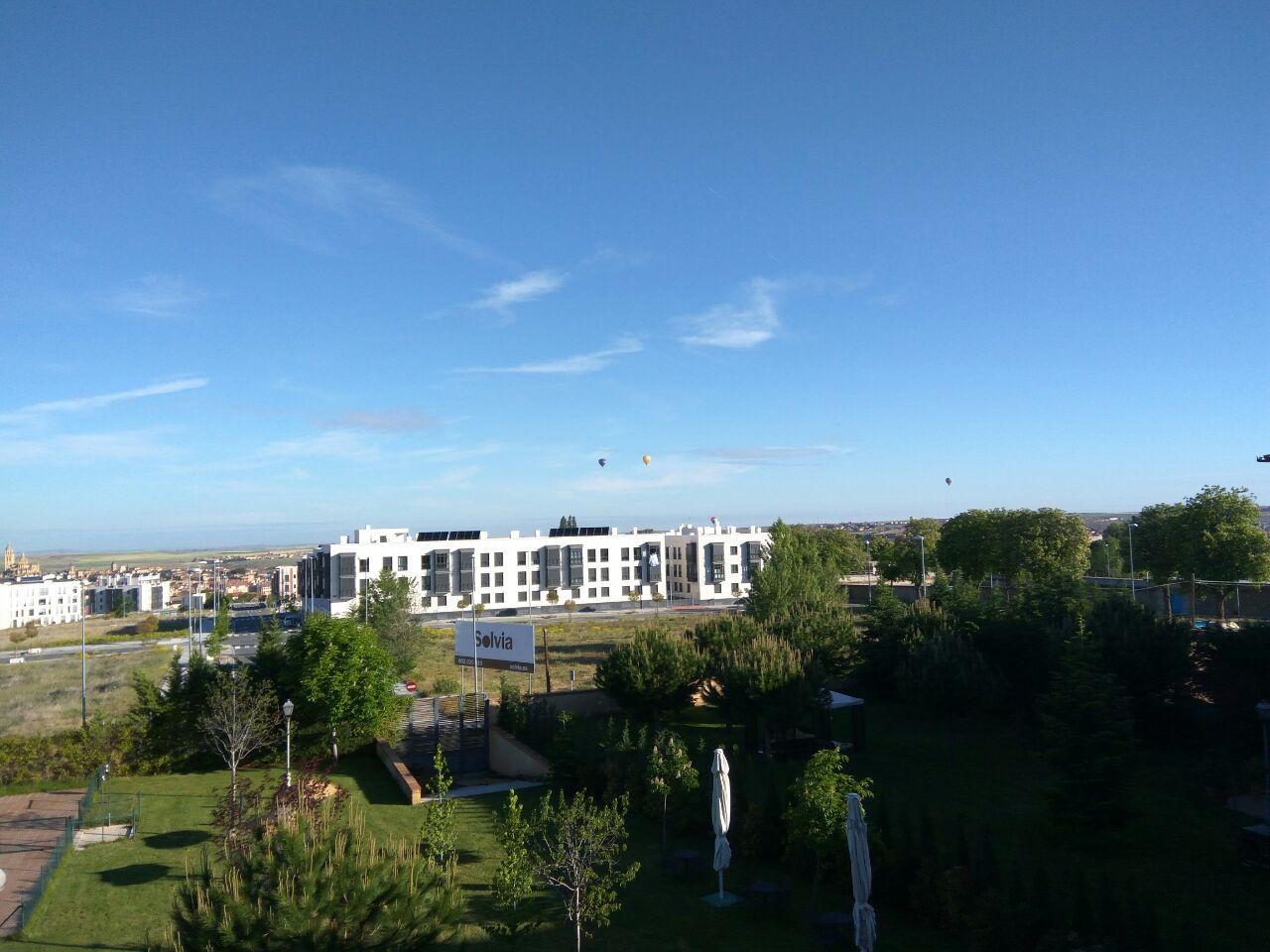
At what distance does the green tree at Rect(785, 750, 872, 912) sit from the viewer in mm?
16266

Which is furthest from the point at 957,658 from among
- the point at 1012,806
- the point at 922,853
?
the point at 922,853

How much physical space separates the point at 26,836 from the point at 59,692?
20.9m

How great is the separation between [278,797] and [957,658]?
19738mm

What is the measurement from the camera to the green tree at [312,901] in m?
9.95

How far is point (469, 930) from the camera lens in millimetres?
15453

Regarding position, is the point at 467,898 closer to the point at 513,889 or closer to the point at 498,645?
the point at 513,889

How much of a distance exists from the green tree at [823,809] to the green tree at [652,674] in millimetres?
12113

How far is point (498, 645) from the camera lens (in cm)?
3300

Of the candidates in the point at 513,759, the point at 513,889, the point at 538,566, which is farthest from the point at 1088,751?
the point at 538,566

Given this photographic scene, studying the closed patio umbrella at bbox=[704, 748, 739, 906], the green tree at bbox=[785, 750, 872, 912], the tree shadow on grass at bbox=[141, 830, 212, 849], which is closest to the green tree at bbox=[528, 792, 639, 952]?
the closed patio umbrella at bbox=[704, 748, 739, 906]

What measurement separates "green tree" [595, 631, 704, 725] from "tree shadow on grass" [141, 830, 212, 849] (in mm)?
13323

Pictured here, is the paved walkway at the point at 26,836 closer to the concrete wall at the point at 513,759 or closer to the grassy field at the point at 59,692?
the grassy field at the point at 59,692

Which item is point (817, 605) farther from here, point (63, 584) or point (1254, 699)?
point (63, 584)

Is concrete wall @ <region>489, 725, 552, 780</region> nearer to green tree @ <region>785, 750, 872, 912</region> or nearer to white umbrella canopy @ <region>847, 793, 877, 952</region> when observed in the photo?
green tree @ <region>785, 750, 872, 912</region>
